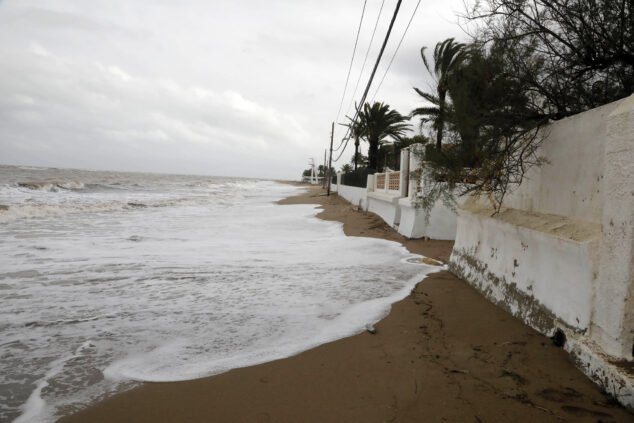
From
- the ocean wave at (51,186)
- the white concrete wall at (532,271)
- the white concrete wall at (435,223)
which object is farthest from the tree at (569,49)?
the ocean wave at (51,186)

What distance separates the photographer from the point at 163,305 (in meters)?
4.81

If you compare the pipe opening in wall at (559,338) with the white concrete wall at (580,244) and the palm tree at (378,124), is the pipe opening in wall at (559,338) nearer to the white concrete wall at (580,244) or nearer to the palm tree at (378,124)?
the white concrete wall at (580,244)

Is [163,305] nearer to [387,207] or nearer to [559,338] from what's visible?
[559,338]

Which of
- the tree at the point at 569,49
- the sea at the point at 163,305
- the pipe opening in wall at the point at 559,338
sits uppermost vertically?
the tree at the point at 569,49

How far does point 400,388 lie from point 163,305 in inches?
126

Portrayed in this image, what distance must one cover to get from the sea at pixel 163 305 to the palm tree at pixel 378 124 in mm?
17788

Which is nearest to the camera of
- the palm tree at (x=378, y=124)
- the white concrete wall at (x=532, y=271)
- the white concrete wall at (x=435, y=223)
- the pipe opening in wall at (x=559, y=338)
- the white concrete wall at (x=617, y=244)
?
the white concrete wall at (x=617, y=244)

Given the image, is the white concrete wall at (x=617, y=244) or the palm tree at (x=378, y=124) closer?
the white concrete wall at (x=617, y=244)

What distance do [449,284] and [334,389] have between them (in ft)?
11.1

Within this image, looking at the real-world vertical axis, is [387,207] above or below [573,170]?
below

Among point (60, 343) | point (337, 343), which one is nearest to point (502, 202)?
point (337, 343)

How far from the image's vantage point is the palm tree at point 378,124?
26203 mm

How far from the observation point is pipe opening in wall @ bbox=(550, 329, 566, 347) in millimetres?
3289

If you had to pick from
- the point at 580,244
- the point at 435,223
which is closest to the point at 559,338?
the point at 580,244
